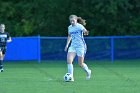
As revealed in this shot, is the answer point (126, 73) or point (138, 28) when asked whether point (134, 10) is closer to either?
point (138, 28)

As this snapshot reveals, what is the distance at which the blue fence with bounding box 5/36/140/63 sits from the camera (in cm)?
2900

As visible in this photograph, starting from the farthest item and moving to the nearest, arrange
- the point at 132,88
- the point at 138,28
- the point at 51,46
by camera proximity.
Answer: the point at 138,28 → the point at 51,46 → the point at 132,88

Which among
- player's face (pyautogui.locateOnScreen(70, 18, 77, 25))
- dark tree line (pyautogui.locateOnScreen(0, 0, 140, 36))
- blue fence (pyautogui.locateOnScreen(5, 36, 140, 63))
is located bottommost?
blue fence (pyautogui.locateOnScreen(5, 36, 140, 63))

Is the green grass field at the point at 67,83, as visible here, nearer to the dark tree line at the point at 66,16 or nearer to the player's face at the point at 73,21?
the player's face at the point at 73,21

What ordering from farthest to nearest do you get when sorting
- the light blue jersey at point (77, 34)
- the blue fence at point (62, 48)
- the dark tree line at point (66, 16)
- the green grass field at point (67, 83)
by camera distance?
the dark tree line at point (66, 16), the blue fence at point (62, 48), the light blue jersey at point (77, 34), the green grass field at point (67, 83)

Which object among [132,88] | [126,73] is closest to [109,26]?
[126,73]

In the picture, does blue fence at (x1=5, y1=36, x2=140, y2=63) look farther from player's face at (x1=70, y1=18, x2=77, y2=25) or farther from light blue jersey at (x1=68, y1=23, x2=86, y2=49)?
player's face at (x1=70, y1=18, x2=77, y2=25)

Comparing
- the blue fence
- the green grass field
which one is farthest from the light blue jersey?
the blue fence

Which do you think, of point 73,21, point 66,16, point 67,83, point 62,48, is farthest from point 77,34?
point 66,16

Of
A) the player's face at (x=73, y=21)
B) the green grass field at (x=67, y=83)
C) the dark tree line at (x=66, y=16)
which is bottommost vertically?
the green grass field at (x=67, y=83)

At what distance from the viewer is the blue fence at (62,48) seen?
29.0 m

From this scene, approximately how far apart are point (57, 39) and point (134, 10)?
5.21 m

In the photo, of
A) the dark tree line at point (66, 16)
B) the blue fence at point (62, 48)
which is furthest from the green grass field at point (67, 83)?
the dark tree line at point (66, 16)

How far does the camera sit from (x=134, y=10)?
1280 inches
